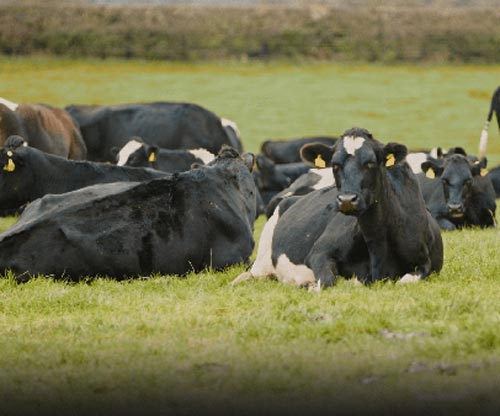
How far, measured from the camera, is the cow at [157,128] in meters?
25.9

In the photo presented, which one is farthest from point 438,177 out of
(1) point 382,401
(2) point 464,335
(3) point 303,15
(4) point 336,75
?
(3) point 303,15

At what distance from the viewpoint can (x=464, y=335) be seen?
249 inches

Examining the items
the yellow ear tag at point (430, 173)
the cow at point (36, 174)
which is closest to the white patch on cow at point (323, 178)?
the yellow ear tag at point (430, 173)

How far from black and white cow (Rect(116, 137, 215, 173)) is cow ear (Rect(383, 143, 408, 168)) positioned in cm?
1054

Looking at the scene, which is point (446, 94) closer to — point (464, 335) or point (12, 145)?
point (12, 145)

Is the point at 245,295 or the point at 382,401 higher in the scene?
the point at 382,401

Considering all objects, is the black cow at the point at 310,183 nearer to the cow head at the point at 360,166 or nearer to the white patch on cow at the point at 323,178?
the white patch on cow at the point at 323,178

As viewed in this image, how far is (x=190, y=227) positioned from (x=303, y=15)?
48.8 m

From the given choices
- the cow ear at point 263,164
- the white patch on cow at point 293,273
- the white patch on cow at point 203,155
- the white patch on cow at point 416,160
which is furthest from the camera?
the cow ear at point 263,164

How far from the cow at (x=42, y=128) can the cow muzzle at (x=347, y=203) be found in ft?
41.2

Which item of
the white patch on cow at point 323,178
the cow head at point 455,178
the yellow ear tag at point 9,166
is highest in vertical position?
the yellow ear tag at point 9,166

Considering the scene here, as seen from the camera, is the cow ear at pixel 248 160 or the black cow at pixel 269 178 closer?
the cow ear at pixel 248 160

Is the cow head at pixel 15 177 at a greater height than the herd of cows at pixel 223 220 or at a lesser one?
lesser

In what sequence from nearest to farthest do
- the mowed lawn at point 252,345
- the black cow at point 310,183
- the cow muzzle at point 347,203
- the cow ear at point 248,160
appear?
the mowed lawn at point 252,345 < the cow muzzle at point 347,203 < the cow ear at point 248,160 < the black cow at point 310,183
